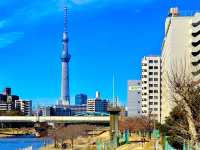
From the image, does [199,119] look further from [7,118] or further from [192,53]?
[7,118]

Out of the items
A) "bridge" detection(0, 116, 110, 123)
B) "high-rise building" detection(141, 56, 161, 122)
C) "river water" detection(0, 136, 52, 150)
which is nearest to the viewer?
"river water" detection(0, 136, 52, 150)

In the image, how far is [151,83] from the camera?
191m

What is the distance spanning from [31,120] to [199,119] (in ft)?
564

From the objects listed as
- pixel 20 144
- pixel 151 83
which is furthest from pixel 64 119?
pixel 20 144

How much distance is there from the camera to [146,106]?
190 metres

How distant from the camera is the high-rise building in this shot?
614ft

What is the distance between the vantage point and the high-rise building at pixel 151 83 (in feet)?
614

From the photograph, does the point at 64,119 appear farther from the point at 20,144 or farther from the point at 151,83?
Result: the point at 20,144

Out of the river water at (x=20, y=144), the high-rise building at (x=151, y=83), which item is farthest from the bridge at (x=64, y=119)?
the river water at (x=20, y=144)

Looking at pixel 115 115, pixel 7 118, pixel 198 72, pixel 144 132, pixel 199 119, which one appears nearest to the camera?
pixel 199 119

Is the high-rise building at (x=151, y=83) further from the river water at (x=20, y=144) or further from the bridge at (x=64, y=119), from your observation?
the river water at (x=20, y=144)

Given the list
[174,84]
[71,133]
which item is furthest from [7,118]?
[174,84]

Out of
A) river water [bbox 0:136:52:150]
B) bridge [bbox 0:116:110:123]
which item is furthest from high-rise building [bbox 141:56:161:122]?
river water [bbox 0:136:52:150]

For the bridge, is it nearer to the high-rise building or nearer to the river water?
the high-rise building
